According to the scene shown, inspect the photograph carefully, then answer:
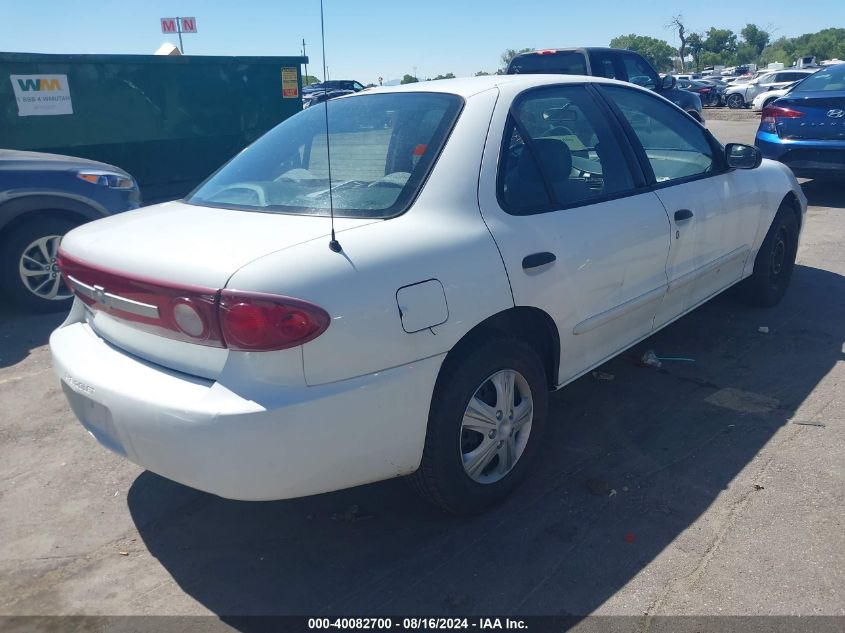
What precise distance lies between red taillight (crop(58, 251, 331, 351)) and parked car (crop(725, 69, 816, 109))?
109ft

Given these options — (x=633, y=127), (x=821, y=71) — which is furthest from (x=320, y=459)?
(x=821, y=71)

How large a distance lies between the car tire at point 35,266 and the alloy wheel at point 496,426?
4229 millimetres

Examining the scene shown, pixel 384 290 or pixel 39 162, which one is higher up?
pixel 384 290

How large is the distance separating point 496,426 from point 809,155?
7.70 m

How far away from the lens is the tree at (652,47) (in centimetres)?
9513

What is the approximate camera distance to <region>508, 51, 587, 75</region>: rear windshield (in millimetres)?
11078

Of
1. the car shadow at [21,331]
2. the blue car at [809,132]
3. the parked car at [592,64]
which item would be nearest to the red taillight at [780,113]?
the blue car at [809,132]

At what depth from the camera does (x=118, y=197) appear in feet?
20.1

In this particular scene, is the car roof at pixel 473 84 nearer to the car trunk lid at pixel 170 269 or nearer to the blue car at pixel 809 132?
the car trunk lid at pixel 170 269

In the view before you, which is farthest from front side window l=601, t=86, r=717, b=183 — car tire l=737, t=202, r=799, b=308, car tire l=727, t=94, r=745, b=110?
car tire l=727, t=94, r=745, b=110

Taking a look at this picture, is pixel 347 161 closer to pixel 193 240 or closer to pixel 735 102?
pixel 193 240

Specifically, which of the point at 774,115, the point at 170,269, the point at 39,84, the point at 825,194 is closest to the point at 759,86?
the point at 825,194

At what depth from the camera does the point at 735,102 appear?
3359 cm

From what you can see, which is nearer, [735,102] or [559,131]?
[559,131]
